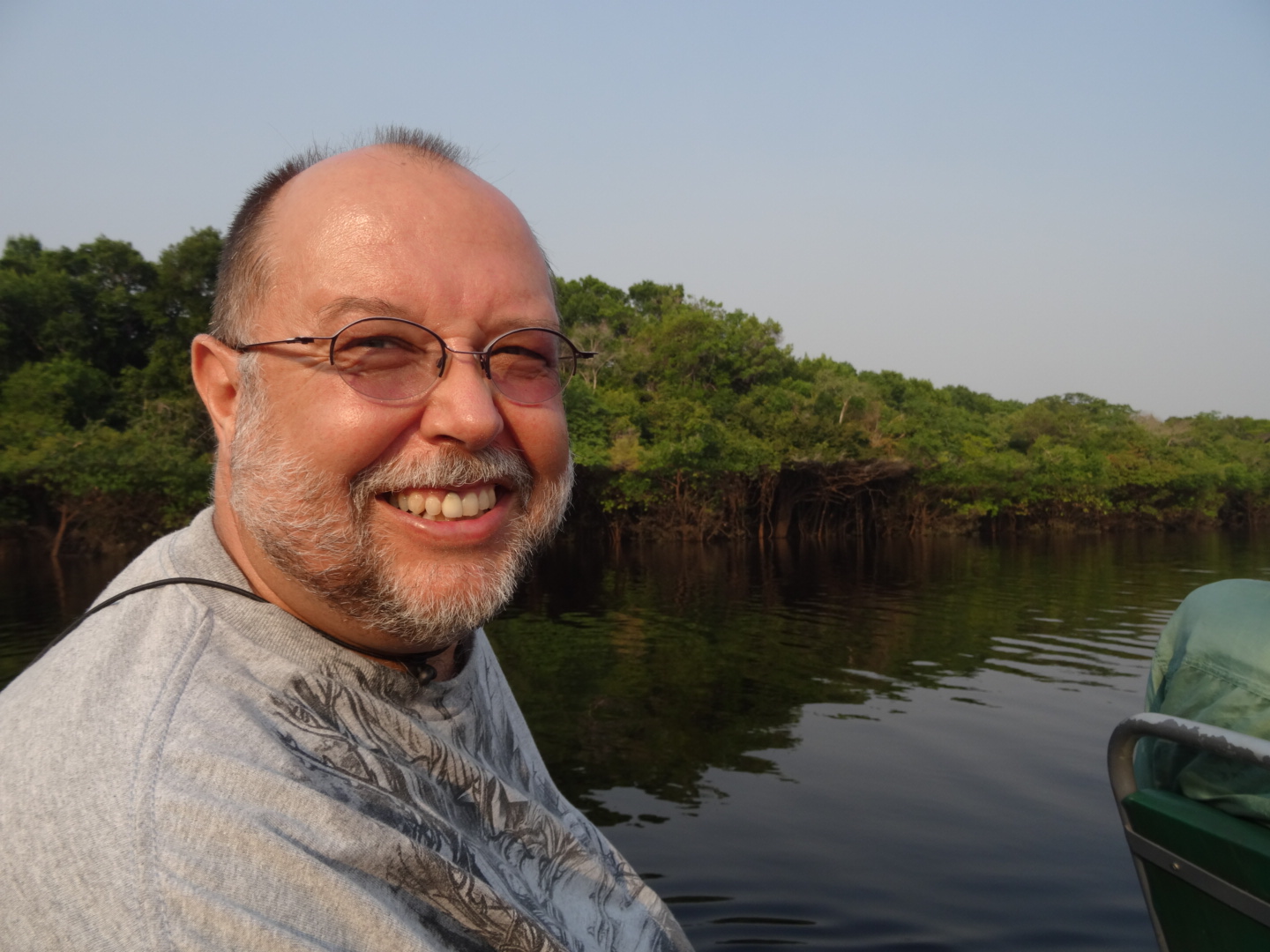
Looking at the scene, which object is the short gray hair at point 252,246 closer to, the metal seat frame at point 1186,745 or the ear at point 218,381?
the ear at point 218,381

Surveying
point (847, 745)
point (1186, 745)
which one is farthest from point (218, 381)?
point (847, 745)

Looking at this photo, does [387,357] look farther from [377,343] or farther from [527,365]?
[527,365]

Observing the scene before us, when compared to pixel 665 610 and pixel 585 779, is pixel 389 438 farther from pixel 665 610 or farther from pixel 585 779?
pixel 665 610

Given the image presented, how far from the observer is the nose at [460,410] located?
1.17 meters

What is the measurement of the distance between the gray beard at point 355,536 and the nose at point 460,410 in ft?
0.07

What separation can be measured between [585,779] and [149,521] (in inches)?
959

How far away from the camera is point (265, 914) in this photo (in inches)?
32.4

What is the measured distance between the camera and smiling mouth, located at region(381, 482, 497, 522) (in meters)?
1.18

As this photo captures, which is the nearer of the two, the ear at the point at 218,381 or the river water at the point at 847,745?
the ear at the point at 218,381

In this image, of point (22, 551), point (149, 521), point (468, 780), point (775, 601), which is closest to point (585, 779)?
point (468, 780)

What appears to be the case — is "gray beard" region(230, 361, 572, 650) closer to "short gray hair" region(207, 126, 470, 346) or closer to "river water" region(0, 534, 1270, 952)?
"short gray hair" region(207, 126, 470, 346)

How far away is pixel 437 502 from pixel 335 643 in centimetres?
21

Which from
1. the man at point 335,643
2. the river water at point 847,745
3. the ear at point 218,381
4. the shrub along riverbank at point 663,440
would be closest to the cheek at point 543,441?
the man at point 335,643

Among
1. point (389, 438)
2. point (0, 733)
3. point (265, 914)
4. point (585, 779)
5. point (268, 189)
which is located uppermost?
point (268, 189)
